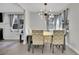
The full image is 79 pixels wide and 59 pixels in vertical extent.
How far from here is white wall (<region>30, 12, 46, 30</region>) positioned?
9.39 feet

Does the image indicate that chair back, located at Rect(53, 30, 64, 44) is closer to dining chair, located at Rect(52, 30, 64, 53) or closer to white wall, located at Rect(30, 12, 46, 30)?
dining chair, located at Rect(52, 30, 64, 53)

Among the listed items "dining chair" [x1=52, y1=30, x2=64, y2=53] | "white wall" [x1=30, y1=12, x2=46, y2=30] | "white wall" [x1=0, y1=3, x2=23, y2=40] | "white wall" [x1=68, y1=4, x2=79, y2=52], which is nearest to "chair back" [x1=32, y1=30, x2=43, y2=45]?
"white wall" [x1=30, y1=12, x2=46, y2=30]

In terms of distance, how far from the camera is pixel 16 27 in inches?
122

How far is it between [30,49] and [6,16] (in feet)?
3.28

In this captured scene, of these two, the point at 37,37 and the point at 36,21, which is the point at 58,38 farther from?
the point at 36,21

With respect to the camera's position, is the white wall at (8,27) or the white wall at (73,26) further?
the white wall at (8,27)

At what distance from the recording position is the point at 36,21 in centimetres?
299

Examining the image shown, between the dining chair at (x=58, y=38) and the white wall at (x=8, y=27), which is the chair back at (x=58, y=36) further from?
the white wall at (x=8, y=27)

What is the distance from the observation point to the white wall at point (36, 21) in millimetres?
2863

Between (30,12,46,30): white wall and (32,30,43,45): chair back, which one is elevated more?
(30,12,46,30): white wall

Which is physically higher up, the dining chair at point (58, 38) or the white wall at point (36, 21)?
the white wall at point (36, 21)

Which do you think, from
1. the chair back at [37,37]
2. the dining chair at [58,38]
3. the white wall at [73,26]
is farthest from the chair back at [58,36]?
the chair back at [37,37]
